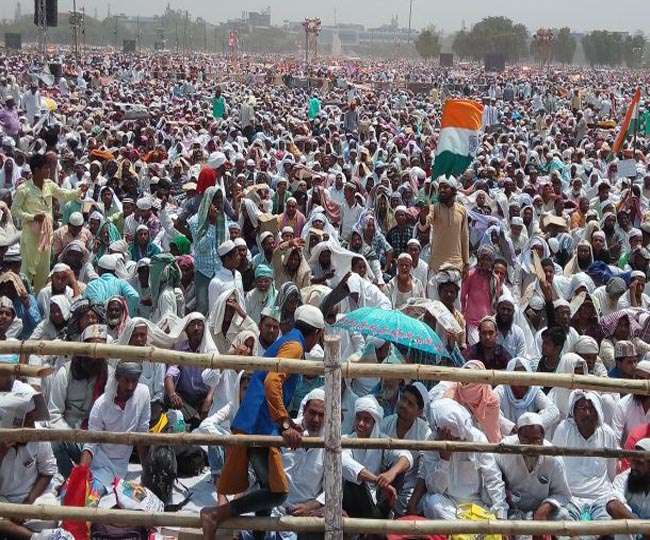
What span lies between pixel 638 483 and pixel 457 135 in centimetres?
439

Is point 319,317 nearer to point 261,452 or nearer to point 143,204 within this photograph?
point 261,452

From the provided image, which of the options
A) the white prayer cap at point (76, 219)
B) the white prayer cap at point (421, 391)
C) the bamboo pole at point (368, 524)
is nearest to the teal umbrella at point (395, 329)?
the white prayer cap at point (421, 391)

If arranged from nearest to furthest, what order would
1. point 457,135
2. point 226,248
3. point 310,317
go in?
point 310,317
point 226,248
point 457,135

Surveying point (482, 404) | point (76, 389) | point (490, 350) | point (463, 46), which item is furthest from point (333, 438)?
point (463, 46)

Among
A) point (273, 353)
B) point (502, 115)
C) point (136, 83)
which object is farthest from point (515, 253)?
point (136, 83)

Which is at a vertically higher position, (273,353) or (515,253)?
(273,353)

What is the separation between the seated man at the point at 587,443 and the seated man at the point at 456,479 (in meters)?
0.48

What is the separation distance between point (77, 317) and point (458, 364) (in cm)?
229

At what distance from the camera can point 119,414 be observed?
451 cm

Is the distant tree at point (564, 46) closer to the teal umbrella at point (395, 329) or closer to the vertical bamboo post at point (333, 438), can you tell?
the teal umbrella at point (395, 329)

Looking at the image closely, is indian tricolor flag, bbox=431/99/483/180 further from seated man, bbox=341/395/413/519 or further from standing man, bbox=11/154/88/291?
seated man, bbox=341/395/413/519

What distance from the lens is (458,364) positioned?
18.0 ft

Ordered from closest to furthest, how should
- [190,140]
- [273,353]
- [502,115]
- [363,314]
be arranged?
1. [273,353]
2. [363,314]
3. [190,140]
4. [502,115]

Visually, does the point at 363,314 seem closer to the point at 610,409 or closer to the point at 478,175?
the point at 610,409
